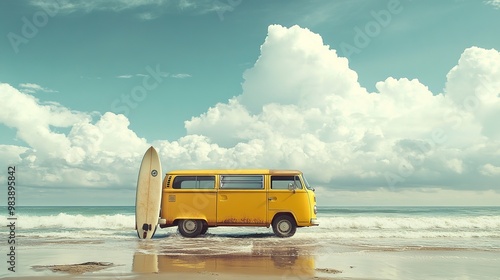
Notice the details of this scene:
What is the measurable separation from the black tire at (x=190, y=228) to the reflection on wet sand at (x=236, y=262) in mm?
4940

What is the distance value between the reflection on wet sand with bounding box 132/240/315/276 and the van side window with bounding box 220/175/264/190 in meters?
4.57

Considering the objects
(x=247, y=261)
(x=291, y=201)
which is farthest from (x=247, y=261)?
(x=291, y=201)

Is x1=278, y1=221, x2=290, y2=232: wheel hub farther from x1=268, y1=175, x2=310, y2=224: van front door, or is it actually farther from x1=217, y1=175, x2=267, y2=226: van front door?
x1=217, y1=175, x2=267, y2=226: van front door

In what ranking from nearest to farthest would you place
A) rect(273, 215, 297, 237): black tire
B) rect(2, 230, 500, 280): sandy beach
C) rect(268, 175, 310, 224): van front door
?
rect(2, 230, 500, 280): sandy beach → rect(268, 175, 310, 224): van front door → rect(273, 215, 297, 237): black tire

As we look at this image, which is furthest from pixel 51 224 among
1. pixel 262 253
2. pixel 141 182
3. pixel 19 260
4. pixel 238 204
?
pixel 262 253

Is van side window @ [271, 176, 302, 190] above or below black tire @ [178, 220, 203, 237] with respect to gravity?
above

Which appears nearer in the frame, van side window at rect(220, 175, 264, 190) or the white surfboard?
the white surfboard

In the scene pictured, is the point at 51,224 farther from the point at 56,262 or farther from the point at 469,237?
the point at 469,237

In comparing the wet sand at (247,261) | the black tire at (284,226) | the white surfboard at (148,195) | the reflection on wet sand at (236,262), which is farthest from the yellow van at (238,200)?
the reflection on wet sand at (236,262)

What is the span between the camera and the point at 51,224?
25.7 metres

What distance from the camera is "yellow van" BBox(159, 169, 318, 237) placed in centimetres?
1700

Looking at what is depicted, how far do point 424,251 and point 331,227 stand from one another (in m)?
11.1

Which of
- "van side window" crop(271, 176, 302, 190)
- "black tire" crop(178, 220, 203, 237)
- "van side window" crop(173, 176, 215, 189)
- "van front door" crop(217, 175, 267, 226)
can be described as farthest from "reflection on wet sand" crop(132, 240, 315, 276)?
"van side window" crop(173, 176, 215, 189)

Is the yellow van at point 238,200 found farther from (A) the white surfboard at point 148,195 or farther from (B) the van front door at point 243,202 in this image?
(A) the white surfboard at point 148,195
